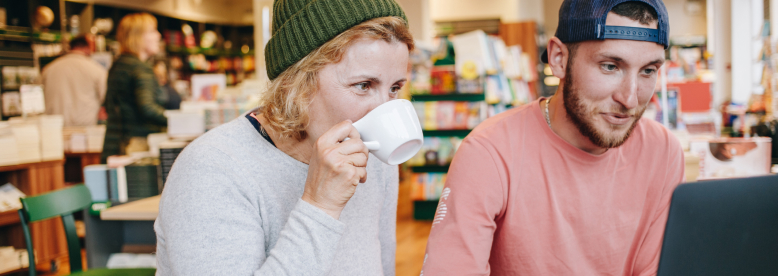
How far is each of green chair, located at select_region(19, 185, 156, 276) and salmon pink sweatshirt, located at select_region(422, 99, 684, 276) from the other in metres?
1.60

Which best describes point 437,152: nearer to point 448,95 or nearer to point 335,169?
point 448,95

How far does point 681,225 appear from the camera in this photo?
0.51 metres

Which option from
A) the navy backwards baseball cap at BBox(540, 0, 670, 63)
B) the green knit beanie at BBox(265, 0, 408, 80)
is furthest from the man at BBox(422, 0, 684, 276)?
the green knit beanie at BBox(265, 0, 408, 80)

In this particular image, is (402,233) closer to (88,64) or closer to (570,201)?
(88,64)

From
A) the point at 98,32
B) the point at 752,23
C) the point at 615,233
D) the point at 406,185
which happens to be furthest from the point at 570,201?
the point at 98,32

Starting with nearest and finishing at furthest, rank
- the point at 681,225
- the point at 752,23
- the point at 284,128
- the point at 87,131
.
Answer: the point at 681,225
the point at 284,128
the point at 87,131
the point at 752,23

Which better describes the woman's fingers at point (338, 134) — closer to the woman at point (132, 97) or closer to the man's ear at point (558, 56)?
the man's ear at point (558, 56)

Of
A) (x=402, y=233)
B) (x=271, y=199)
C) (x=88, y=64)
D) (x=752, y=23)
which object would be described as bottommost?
(x=402, y=233)

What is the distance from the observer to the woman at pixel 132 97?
3.45 meters

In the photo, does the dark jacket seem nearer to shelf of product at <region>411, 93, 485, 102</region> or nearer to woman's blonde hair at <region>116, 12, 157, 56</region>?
woman's blonde hair at <region>116, 12, 157, 56</region>

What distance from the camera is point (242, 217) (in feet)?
2.98

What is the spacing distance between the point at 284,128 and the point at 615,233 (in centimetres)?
77

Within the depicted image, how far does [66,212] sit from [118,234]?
336mm

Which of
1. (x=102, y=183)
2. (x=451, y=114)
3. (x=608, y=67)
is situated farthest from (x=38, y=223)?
(x=608, y=67)
